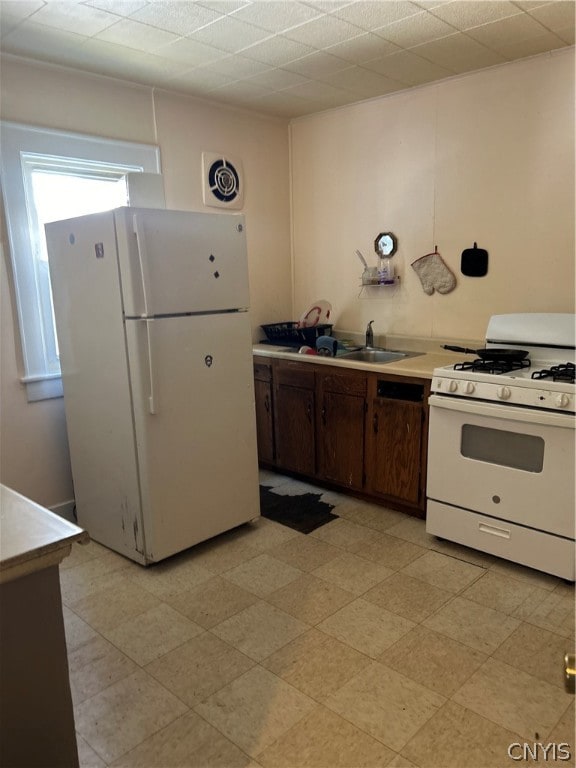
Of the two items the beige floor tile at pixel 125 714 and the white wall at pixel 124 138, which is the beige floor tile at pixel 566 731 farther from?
the white wall at pixel 124 138

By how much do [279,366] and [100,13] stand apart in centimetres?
211

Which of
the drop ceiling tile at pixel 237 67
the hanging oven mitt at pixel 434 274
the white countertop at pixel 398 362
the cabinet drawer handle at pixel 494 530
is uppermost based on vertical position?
the drop ceiling tile at pixel 237 67

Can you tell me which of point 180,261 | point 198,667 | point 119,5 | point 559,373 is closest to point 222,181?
point 180,261

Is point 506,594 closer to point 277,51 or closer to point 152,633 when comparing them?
point 152,633

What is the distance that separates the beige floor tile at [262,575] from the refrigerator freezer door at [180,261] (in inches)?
50.0

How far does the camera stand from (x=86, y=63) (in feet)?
9.41

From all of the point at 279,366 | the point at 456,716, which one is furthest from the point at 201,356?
the point at 456,716

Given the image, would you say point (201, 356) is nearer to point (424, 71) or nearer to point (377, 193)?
point (377, 193)

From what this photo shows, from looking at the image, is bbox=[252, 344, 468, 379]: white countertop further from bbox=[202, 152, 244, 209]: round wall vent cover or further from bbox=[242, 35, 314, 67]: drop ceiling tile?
bbox=[242, 35, 314, 67]: drop ceiling tile

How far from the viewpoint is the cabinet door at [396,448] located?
3.02 meters

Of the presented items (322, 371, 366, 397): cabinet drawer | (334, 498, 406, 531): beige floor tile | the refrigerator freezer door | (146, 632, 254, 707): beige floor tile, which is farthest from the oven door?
(146, 632, 254, 707): beige floor tile

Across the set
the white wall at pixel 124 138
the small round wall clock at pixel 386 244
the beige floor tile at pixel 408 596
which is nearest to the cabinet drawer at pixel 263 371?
the white wall at pixel 124 138

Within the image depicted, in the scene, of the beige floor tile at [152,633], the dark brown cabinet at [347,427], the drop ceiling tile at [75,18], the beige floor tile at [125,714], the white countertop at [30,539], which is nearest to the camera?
the white countertop at [30,539]

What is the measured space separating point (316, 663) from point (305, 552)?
823 mm
